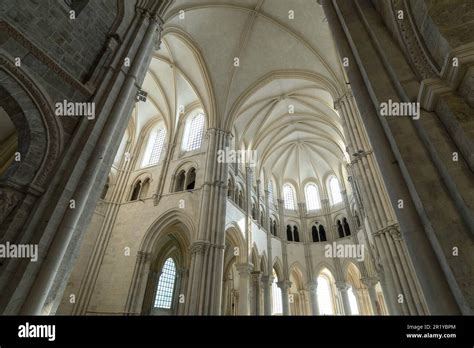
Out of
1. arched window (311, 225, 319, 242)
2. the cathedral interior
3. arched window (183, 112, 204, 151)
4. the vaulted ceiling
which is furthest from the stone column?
arched window (311, 225, 319, 242)

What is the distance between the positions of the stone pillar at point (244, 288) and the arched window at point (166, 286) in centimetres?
512

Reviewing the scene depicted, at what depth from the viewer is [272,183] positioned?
23625 mm

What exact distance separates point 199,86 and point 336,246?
56.6 feet

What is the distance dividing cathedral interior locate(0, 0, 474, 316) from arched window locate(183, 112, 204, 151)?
14cm

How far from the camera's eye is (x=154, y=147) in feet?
57.3

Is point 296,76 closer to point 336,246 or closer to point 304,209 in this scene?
point 304,209

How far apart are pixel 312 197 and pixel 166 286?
1599 cm

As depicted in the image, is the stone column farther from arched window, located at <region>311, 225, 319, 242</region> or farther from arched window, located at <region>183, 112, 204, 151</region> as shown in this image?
arched window, located at <region>311, 225, 319, 242</region>

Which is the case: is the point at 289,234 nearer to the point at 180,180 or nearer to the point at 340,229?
the point at 340,229

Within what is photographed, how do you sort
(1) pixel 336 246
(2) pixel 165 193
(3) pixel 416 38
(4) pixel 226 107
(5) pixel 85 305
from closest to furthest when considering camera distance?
1. (3) pixel 416 38
2. (5) pixel 85 305
3. (2) pixel 165 193
4. (4) pixel 226 107
5. (1) pixel 336 246

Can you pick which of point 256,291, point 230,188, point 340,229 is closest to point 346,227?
point 340,229

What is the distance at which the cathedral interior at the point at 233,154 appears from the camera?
2.67m

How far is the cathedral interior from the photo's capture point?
8.76 feet
